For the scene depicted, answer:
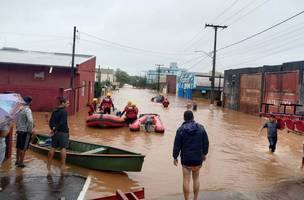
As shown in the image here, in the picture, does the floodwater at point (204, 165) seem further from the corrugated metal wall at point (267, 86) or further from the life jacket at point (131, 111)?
the corrugated metal wall at point (267, 86)

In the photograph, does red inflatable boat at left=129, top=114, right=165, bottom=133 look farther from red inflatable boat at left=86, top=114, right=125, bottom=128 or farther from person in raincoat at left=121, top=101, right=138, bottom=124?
red inflatable boat at left=86, top=114, right=125, bottom=128

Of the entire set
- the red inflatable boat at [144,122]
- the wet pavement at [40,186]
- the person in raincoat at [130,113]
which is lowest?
the wet pavement at [40,186]

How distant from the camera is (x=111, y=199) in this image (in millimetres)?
7562

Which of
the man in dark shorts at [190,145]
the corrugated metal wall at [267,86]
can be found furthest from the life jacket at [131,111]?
the man in dark shorts at [190,145]

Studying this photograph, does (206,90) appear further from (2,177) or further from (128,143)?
(2,177)

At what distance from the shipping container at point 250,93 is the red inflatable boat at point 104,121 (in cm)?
2224

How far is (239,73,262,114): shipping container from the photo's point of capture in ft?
139

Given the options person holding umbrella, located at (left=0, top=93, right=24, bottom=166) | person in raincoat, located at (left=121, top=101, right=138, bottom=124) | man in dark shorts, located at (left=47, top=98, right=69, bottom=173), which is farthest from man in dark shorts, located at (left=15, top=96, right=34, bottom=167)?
person in raincoat, located at (left=121, top=101, right=138, bottom=124)

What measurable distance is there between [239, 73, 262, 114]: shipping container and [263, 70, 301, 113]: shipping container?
7.40 feet

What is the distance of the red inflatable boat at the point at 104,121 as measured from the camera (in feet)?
74.0

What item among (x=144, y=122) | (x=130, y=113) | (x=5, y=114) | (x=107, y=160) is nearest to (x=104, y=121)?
(x=130, y=113)

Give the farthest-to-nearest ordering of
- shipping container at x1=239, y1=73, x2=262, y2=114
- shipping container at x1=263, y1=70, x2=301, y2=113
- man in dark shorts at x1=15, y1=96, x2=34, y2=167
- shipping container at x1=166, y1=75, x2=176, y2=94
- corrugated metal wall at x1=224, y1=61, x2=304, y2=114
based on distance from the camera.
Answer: shipping container at x1=166, y1=75, x2=176, y2=94 → shipping container at x1=239, y1=73, x2=262, y2=114 → shipping container at x1=263, y1=70, x2=301, y2=113 → corrugated metal wall at x1=224, y1=61, x2=304, y2=114 → man in dark shorts at x1=15, y1=96, x2=34, y2=167

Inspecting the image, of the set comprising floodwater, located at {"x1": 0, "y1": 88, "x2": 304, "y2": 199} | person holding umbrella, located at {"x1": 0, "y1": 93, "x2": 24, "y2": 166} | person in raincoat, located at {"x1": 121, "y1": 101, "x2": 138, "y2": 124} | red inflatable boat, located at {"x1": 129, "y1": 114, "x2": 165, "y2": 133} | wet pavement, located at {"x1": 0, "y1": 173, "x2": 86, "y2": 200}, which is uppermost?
person holding umbrella, located at {"x1": 0, "y1": 93, "x2": 24, "y2": 166}

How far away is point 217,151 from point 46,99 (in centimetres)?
1633
